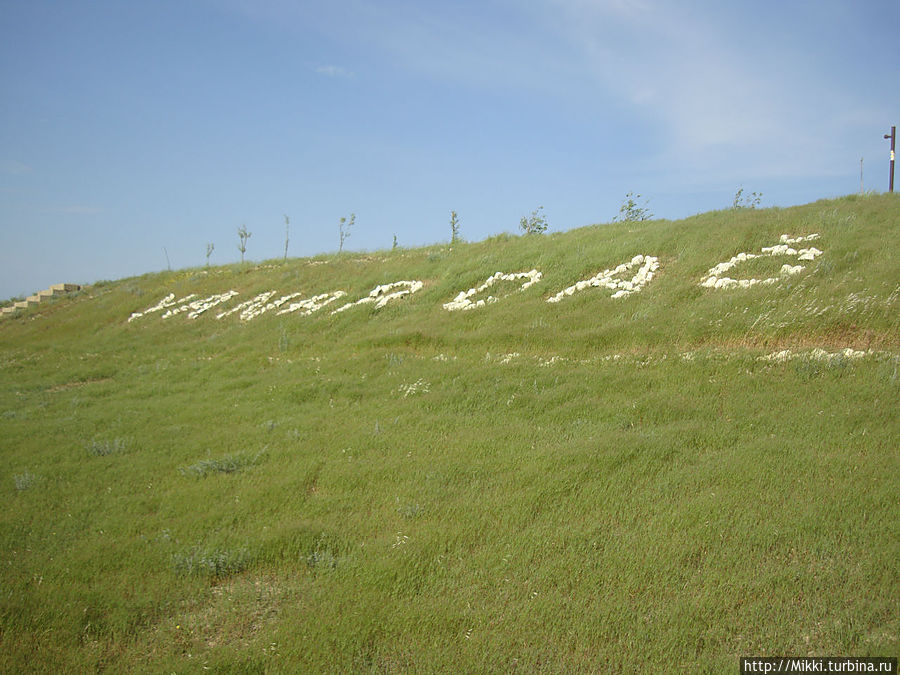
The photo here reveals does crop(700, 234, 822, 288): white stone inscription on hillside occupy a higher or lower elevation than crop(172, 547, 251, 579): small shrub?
higher

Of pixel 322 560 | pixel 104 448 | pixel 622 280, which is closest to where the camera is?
pixel 322 560

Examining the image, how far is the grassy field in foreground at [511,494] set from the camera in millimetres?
4418

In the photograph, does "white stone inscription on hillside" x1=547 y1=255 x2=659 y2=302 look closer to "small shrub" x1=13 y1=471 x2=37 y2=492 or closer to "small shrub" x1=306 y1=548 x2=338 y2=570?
"small shrub" x1=306 y1=548 x2=338 y2=570

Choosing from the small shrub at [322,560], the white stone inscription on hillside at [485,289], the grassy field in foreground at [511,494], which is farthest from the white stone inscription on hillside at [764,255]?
the small shrub at [322,560]

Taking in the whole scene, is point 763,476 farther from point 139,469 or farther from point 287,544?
point 139,469

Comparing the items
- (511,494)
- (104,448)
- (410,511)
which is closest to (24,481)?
(104,448)

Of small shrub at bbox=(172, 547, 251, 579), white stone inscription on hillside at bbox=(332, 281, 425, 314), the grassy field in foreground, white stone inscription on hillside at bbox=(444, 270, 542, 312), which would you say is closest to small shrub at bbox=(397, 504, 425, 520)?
the grassy field in foreground

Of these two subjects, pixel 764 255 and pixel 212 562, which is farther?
pixel 764 255

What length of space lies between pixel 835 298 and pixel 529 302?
22.9 feet

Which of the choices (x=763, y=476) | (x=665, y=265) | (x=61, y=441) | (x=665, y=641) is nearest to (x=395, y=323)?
(x=665, y=265)

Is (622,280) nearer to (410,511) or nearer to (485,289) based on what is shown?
(485,289)

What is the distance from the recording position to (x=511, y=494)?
646 cm

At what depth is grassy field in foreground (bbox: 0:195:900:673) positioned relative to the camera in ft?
14.5

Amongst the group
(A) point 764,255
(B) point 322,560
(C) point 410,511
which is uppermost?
(A) point 764,255
